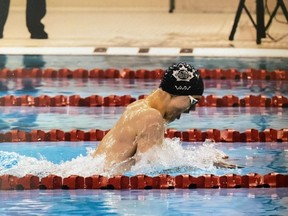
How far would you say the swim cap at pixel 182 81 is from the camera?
6.06m

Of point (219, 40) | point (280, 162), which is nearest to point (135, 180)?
point (280, 162)

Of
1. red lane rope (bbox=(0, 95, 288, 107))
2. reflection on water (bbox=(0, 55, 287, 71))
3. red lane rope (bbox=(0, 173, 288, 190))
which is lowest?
red lane rope (bbox=(0, 173, 288, 190))

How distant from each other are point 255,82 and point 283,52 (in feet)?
6.46

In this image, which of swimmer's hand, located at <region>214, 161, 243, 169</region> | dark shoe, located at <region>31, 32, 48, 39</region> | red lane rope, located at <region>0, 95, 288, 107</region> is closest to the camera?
swimmer's hand, located at <region>214, 161, 243, 169</region>

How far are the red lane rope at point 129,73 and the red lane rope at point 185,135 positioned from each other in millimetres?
2955

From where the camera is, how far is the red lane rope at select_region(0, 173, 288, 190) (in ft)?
20.2

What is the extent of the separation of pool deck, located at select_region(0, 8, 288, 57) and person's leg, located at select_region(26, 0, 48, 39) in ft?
0.38

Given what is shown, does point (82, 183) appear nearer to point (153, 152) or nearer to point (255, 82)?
point (153, 152)

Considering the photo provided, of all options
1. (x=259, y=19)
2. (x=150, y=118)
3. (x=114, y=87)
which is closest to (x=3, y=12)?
(x=259, y=19)

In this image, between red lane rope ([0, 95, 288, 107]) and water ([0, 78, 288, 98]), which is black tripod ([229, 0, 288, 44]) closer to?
water ([0, 78, 288, 98])

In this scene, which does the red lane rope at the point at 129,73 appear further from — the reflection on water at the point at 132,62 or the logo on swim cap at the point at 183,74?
the logo on swim cap at the point at 183,74

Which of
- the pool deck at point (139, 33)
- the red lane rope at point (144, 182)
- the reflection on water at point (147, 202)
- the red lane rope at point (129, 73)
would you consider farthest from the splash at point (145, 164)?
the pool deck at point (139, 33)

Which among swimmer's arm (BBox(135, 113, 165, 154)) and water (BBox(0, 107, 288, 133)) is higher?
water (BBox(0, 107, 288, 133))

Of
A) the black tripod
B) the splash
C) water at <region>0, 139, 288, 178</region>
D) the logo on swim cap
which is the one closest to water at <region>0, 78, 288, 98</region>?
water at <region>0, 139, 288, 178</region>
